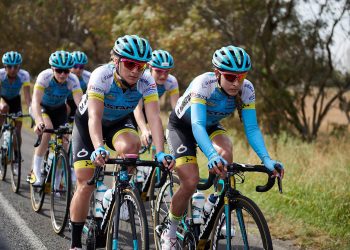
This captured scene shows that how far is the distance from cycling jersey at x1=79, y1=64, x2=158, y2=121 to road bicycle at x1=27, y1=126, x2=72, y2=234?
4.72 feet

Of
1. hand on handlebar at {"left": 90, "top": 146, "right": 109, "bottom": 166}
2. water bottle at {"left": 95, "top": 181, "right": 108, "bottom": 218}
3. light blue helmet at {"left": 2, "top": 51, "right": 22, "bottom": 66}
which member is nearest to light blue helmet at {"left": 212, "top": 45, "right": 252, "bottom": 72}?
hand on handlebar at {"left": 90, "top": 146, "right": 109, "bottom": 166}

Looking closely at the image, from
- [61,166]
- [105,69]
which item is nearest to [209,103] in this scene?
[105,69]

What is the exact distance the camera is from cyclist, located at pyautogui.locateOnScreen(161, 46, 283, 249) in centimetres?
455

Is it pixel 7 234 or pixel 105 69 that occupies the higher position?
pixel 105 69

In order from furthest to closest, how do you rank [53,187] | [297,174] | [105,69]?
[297,174] → [53,187] → [105,69]

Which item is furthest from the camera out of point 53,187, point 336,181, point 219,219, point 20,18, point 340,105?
point 20,18

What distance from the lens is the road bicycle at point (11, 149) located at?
8.65 meters

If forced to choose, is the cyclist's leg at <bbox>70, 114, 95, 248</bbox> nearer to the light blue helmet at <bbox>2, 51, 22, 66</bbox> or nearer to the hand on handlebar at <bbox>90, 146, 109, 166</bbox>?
the hand on handlebar at <bbox>90, 146, 109, 166</bbox>

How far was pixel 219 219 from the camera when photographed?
4250mm

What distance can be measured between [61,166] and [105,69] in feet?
7.55

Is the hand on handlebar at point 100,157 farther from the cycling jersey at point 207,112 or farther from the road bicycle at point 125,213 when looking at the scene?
the cycling jersey at point 207,112

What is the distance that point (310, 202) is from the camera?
7387 millimetres

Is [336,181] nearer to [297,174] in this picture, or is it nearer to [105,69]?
[297,174]

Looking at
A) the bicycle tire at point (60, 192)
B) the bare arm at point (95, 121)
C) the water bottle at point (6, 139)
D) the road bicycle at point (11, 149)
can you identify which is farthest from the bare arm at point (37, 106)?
the bare arm at point (95, 121)
